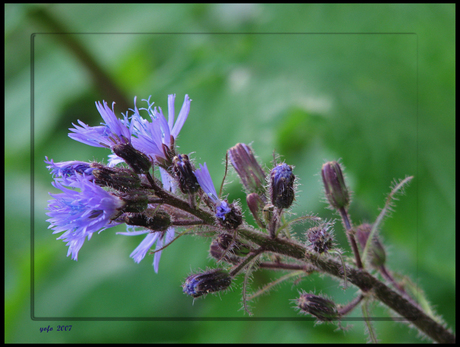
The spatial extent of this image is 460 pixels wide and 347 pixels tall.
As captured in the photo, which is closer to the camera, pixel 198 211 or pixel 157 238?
pixel 198 211

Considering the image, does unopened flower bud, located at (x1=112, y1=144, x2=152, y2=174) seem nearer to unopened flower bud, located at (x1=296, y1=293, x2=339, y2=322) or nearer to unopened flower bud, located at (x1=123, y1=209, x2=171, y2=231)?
unopened flower bud, located at (x1=123, y1=209, x2=171, y2=231)

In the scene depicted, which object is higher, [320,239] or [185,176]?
[185,176]

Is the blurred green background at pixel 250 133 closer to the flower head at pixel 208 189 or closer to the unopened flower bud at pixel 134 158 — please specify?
the flower head at pixel 208 189

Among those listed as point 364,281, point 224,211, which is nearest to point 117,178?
point 224,211

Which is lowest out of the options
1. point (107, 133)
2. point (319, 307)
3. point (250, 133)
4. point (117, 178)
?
point (319, 307)

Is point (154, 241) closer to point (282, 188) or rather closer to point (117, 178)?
point (117, 178)

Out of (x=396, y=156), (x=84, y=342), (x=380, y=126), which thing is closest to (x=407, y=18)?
(x=380, y=126)
